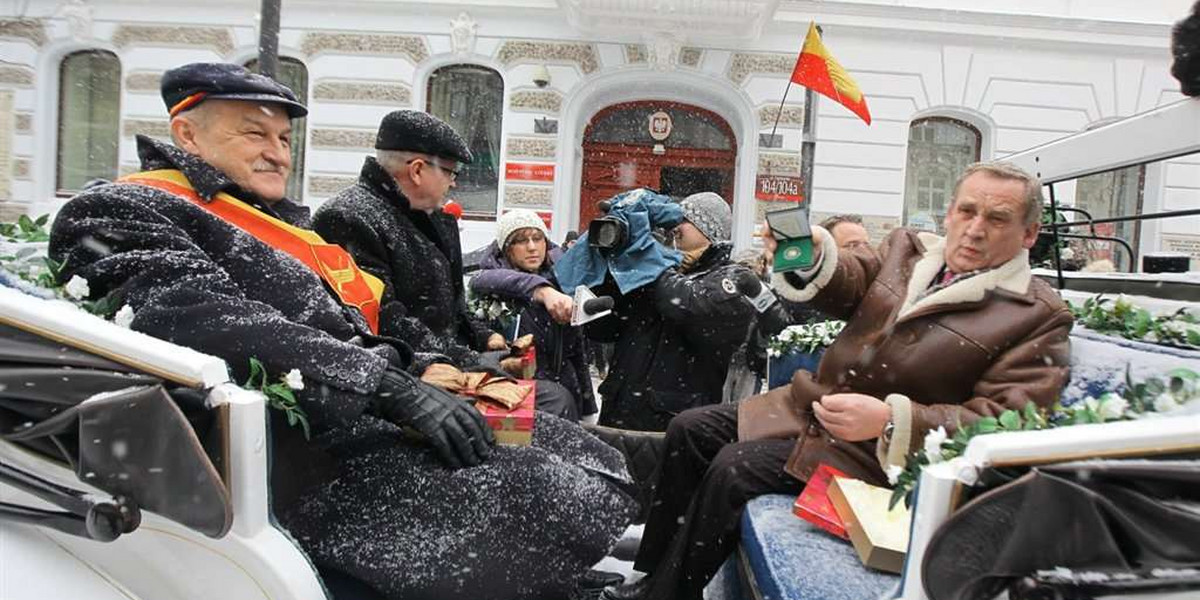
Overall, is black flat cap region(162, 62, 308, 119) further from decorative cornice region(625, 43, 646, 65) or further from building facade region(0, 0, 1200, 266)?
decorative cornice region(625, 43, 646, 65)

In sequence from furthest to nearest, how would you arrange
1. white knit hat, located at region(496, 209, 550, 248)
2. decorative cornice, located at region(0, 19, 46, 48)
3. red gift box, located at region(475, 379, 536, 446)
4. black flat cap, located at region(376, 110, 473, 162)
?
decorative cornice, located at region(0, 19, 46, 48) → white knit hat, located at region(496, 209, 550, 248) → black flat cap, located at region(376, 110, 473, 162) → red gift box, located at region(475, 379, 536, 446)

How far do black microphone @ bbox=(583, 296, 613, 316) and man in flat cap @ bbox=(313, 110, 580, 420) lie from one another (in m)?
0.57

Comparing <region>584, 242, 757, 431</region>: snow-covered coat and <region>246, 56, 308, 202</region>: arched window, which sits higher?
<region>246, 56, 308, 202</region>: arched window

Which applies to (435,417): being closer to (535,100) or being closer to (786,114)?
(535,100)

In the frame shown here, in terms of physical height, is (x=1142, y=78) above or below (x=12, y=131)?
above

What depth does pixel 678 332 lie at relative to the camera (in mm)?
3256

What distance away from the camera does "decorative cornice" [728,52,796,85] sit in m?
10.0

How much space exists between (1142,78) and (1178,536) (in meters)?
11.6

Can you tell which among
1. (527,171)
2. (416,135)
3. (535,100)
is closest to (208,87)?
(416,135)

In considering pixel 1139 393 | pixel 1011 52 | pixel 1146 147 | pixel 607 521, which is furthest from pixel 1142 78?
pixel 607 521

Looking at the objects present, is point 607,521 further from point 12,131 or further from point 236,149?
point 12,131

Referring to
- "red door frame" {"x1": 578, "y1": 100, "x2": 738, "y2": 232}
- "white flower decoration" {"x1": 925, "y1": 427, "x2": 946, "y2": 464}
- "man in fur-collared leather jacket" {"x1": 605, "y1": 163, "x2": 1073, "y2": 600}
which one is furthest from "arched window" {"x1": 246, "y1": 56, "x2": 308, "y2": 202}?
"white flower decoration" {"x1": 925, "y1": 427, "x2": 946, "y2": 464}

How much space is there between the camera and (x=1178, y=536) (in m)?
0.98

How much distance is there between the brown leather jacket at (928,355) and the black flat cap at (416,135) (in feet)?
4.40
